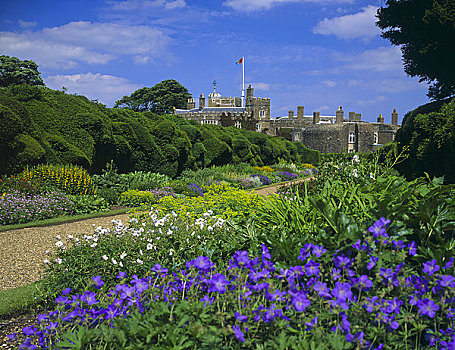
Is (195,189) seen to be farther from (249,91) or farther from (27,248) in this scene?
(249,91)

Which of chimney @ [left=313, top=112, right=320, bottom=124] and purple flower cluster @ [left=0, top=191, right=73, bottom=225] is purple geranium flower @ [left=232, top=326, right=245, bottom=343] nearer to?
purple flower cluster @ [left=0, top=191, right=73, bottom=225]

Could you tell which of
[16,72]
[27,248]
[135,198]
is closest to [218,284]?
[27,248]

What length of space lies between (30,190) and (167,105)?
5333 cm

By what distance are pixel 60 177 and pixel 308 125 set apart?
4994 centimetres

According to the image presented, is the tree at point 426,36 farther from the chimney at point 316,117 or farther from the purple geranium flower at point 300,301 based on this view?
the chimney at point 316,117

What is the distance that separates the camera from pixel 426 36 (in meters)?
11.6

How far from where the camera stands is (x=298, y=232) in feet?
10.6

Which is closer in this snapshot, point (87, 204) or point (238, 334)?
point (238, 334)

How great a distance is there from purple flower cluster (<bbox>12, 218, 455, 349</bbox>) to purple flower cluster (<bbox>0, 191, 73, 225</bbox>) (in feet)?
18.9

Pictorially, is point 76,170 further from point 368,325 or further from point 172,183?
point 368,325

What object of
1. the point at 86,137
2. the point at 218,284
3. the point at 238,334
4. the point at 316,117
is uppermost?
the point at 316,117

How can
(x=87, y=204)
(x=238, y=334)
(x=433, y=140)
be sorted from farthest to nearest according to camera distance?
1. (x=433, y=140)
2. (x=87, y=204)
3. (x=238, y=334)

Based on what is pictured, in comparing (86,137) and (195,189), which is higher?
(86,137)

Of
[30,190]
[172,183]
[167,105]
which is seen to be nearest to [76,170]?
[30,190]
